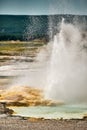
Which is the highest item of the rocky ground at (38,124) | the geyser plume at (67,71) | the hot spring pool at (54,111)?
the geyser plume at (67,71)

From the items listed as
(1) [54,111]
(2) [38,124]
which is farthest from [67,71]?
(2) [38,124]

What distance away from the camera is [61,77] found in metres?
38.4

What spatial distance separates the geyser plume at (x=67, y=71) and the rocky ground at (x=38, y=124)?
9.07 metres

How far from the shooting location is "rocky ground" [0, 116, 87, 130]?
893 inches

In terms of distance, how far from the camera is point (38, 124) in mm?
23875

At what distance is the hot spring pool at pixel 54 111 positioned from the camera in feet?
90.5

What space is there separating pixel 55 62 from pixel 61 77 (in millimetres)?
2769

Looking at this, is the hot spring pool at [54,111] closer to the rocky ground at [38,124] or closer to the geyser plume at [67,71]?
the rocky ground at [38,124]

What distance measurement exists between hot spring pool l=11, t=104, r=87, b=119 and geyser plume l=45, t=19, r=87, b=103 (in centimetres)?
304

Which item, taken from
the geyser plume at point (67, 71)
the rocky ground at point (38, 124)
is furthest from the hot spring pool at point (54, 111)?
Result: the geyser plume at point (67, 71)

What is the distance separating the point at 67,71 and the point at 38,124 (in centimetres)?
1626

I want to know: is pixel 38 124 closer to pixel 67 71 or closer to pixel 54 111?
pixel 54 111

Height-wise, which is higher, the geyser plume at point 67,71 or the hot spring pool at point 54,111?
the geyser plume at point 67,71

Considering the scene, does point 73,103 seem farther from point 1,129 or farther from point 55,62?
point 1,129
